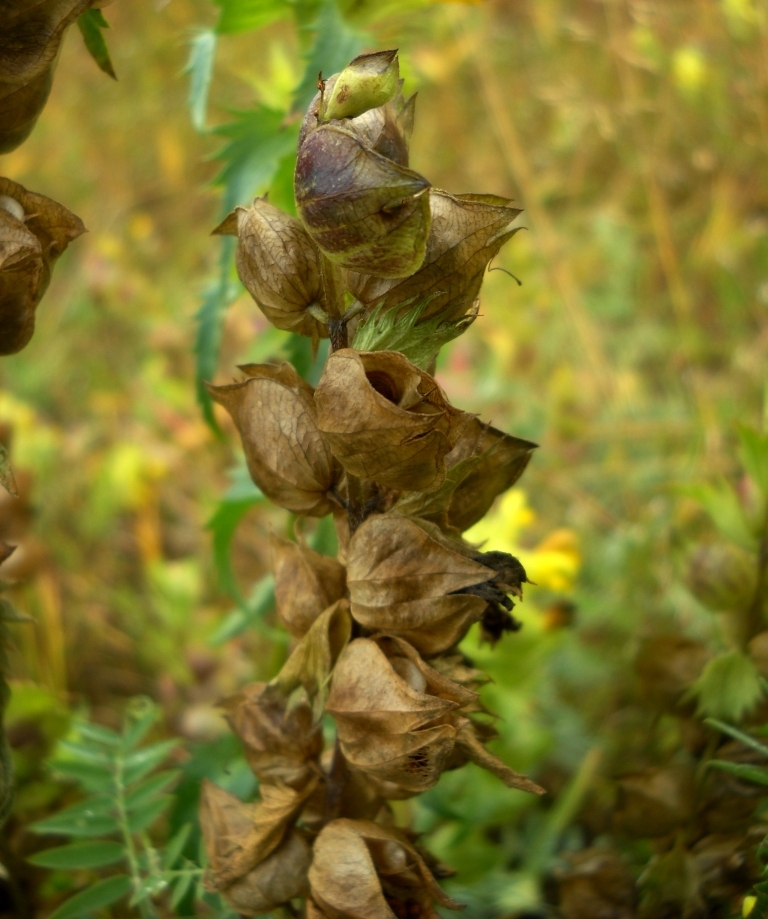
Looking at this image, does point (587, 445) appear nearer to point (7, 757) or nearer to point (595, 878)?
point (595, 878)

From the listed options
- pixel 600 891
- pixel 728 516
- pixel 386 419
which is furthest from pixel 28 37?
pixel 600 891

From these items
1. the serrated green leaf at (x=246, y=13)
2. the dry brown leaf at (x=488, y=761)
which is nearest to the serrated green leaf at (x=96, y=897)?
the dry brown leaf at (x=488, y=761)

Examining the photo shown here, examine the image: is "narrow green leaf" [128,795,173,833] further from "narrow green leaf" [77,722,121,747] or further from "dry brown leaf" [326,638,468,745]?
"dry brown leaf" [326,638,468,745]

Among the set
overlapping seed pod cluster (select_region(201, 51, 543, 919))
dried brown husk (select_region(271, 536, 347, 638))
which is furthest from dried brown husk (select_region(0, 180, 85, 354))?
dried brown husk (select_region(271, 536, 347, 638))

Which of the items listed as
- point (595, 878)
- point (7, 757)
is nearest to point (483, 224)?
point (7, 757)

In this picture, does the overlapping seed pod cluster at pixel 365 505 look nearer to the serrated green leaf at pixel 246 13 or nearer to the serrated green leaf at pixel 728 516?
the serrated green leaf at pixel 728 516

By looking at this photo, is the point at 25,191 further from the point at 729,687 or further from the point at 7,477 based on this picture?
the point at 729,687

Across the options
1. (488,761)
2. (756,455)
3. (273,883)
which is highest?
(756,455)
